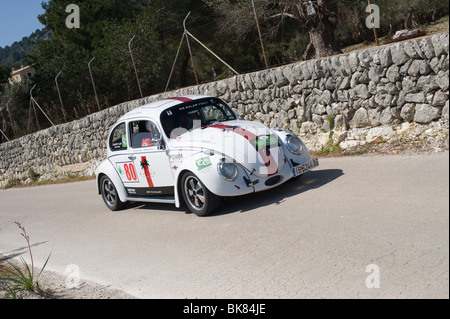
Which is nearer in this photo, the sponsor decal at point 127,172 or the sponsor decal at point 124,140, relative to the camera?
the sponsor decal at point 127,172

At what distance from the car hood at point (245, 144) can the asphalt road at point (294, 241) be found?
62cm

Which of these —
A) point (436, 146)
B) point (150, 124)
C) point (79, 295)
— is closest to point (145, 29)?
point (150, 124)

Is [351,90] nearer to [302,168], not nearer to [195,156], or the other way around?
[302,168]

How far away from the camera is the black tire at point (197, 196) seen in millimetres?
7387

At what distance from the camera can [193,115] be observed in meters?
8.76

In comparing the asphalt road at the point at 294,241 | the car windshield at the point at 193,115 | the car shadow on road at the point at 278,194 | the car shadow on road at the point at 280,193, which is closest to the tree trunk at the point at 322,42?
the asphalt road at the point at 294,241

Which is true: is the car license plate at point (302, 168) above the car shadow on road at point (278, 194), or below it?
above

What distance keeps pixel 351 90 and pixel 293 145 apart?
3.31m

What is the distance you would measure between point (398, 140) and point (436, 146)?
103cm

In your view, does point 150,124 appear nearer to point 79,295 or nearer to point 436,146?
point 79,295

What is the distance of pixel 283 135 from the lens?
8047 mm

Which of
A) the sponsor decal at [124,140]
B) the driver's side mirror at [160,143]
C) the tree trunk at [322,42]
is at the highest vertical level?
the tree trunk at [322,42]

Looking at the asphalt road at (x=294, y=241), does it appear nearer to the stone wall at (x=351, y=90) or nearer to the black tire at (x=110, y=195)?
the black tire at (x=110, y=195)

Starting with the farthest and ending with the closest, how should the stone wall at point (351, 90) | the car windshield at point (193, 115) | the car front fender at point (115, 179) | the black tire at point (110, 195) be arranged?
the black tire at point (110, 195) < the car front fender at point (115, 179) < the stone wall at point (351, 90) < the car windshield at point (193, 115)
